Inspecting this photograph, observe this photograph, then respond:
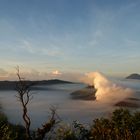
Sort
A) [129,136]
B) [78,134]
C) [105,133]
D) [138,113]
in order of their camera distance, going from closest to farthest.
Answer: [129,136] → [105,133] → [138,113] → [78,134]

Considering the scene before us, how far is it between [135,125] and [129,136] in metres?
21.5

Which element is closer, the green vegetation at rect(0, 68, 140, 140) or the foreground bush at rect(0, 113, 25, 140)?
the green vegetation at rect(0, 68, 140, 140)

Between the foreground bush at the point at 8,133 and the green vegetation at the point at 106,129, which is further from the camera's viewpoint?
the foreground bush at the point at 8,133

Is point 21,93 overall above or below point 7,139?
above

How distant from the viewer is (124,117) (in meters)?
63.6

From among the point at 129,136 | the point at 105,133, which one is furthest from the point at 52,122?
the point at 129,136

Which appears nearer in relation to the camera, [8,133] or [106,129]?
[106,129]

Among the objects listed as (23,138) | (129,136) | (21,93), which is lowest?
(23,138)

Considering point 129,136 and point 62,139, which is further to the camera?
point 62,139

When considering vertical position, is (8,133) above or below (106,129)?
below

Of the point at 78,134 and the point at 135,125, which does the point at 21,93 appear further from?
the point at 135,125

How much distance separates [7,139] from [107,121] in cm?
1868

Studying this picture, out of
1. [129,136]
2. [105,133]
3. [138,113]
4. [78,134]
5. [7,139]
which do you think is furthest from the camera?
[78,134]

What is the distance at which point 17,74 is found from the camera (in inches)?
3044
